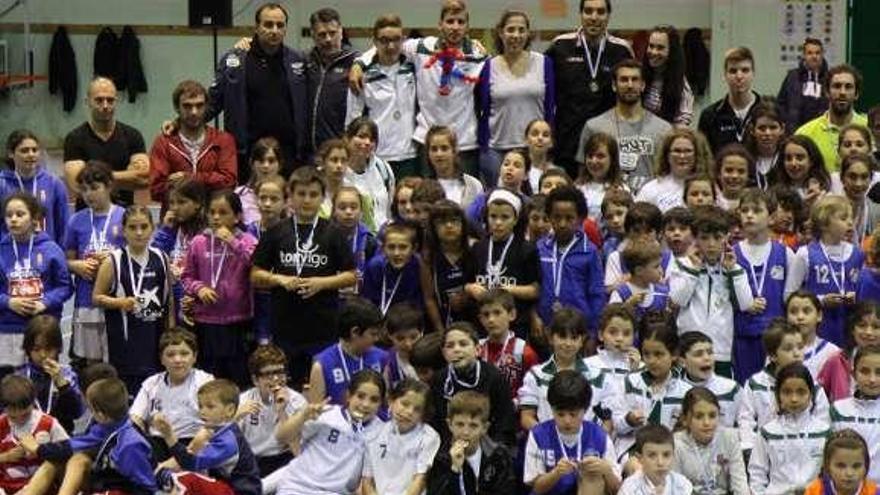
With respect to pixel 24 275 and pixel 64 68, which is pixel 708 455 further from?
pixel 64 68

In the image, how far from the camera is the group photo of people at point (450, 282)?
7.62m

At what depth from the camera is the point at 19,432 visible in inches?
312

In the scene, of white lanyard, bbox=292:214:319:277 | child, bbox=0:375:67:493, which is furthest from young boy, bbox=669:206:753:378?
child, bbox=0:375:67:493

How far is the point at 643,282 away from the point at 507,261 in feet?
2.35

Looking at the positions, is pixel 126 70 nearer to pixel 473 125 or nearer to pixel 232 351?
pixel 473 125

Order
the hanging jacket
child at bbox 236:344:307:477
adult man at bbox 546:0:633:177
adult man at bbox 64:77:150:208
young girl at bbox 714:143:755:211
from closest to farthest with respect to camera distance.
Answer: child at bbox 236:344:307:477, young girl at bbox 714:143:755:211, adult man at bbox 64:77:150:208, adult man at bbox 546:0:633:177, the hanging jacket

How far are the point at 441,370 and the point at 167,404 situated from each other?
1370 mm

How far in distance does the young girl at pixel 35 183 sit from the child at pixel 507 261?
2.65 meters

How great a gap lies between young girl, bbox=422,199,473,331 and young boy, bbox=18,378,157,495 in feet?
6.21

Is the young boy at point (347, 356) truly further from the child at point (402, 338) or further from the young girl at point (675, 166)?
the young girl at point (675, 166)

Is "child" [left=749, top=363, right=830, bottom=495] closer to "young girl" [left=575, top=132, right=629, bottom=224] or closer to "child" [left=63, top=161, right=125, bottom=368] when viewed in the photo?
"young girl" [left=575, top=132, right=629, bottom=224]

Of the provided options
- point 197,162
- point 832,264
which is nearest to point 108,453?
point 197,162

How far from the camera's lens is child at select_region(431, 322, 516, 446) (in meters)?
7.88

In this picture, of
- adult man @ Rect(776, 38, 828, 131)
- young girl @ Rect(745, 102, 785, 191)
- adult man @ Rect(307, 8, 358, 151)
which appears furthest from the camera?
adult man @ Rect(776, 38, 828, 131)
